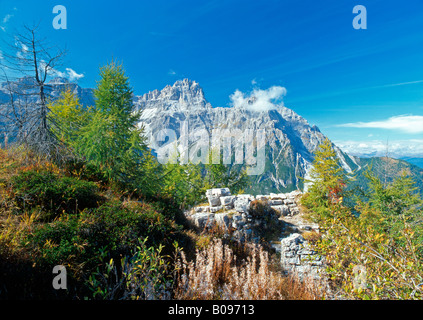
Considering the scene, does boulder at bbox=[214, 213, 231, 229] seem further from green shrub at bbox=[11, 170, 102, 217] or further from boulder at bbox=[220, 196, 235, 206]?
green shrub at bbox=[11, 170, 102, 217]

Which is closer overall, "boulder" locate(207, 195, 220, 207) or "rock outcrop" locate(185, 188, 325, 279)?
"rock outcrop" locate(185, 188, 325, 279)

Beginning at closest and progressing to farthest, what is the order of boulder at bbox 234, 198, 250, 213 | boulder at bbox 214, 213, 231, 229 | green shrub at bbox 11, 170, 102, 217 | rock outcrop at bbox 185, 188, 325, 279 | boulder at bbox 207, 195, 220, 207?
green shrub at bbox 11, 170, 102, 217
rock outcrop at bbox 185, 188, 325, 279
boulder at bbox 214, 213, 231, 229
boulder at bbox 234, 198, 250, 213
boulder at bbox 207, 195, 220, 207

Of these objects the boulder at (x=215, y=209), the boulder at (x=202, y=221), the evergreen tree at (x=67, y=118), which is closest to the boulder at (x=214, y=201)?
the boulder at (x=215, y=209)

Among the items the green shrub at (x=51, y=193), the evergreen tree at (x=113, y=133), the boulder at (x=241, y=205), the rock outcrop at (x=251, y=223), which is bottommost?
the rock outcrop at (x=251, y=223)

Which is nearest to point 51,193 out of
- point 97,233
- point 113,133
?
point 97,233

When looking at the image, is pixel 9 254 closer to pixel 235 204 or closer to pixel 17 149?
pixel 17 149

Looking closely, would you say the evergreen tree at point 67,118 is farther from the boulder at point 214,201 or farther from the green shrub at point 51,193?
the boulder at point 214,201

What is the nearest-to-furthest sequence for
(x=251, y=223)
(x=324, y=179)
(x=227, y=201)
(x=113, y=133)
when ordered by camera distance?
(x=113, y=133) < (x=251, y=223) < (x=227, y=201) < (x=324, y=179)

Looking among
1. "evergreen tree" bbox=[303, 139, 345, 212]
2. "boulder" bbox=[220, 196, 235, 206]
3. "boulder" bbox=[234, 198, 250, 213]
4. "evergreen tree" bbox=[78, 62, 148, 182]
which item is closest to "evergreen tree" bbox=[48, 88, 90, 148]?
"evergreen tree" bbox=[78, 62, 148, 182]

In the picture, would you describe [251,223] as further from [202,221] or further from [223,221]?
[202,221]

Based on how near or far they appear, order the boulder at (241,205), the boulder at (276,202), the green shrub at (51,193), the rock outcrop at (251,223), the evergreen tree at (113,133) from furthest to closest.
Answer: the boulder at (276,202), the boulder at (241,205), the evergreen tree at (113,133), the rock outcrop at (251,223), the green shrub at (51,193)

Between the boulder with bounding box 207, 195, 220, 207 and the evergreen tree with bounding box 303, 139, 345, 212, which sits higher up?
the evergreen tree with bounding box 303, 139, 345, 212

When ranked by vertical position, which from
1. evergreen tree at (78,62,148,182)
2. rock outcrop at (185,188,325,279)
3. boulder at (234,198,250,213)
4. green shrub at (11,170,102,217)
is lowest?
rock outcrop at (185,188,325,279)
